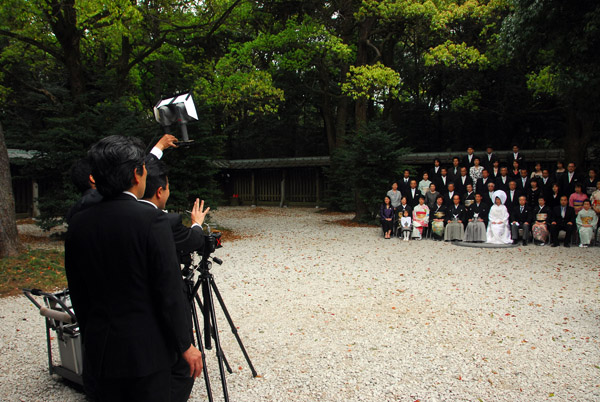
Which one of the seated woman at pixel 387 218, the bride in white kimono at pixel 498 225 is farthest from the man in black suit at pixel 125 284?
the seated woman at pixel 387 218

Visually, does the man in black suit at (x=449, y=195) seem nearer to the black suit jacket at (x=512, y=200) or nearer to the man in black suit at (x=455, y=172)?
the man in black suit at (x=455, y=172)

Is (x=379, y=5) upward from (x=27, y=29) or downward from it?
upward

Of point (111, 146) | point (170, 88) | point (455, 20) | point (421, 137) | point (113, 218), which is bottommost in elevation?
point (113, 218)

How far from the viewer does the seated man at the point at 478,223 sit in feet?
34.0

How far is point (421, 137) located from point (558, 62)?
1329 centimetres

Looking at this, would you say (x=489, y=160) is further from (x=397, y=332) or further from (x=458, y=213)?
(x=397, y=332)

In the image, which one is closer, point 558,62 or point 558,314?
point 558,314

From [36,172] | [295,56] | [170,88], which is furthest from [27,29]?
[295,56]

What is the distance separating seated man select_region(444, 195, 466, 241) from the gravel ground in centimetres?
200

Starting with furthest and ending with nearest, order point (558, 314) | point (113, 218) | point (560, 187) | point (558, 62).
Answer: point (560, 187) < point (558, 62) < point (558, 314) < point (113, 218)

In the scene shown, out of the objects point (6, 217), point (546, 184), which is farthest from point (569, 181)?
point (6, 217)

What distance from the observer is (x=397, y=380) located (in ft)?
11.5

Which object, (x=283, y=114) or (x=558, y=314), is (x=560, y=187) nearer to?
(x=558, y=314)

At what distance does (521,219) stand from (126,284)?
10483mm
